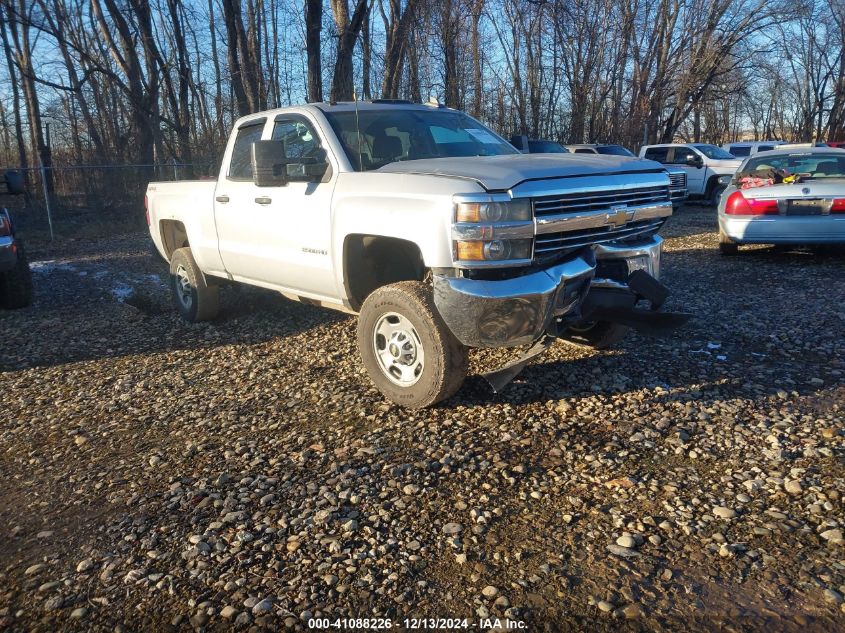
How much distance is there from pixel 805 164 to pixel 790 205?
5.61 ft

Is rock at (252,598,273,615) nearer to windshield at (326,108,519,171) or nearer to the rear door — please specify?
windshield at (326,108,519,171)

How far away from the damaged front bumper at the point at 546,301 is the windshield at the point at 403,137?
4.89ft

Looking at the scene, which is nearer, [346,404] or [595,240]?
[595,240]

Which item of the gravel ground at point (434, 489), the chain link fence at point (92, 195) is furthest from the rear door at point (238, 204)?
the chain link fence at point (92, 195)

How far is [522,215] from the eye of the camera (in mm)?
3668

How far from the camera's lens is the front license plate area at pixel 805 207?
26.8ft

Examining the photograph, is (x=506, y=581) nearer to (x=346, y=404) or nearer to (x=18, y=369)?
(x=346, y=404)

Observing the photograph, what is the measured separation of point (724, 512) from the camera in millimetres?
2996

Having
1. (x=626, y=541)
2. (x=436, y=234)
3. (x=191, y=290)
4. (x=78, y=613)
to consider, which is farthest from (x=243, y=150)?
(x=626, y=541)

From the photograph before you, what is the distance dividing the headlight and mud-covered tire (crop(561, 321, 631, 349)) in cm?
161

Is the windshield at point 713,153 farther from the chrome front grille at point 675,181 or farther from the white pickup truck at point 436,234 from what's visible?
the white pickup truck at point 436,234

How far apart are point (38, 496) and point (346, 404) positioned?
6.10 ft

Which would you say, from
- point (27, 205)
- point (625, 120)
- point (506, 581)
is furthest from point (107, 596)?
point (625, 120)

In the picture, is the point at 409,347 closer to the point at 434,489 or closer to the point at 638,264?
the point at 434,489
